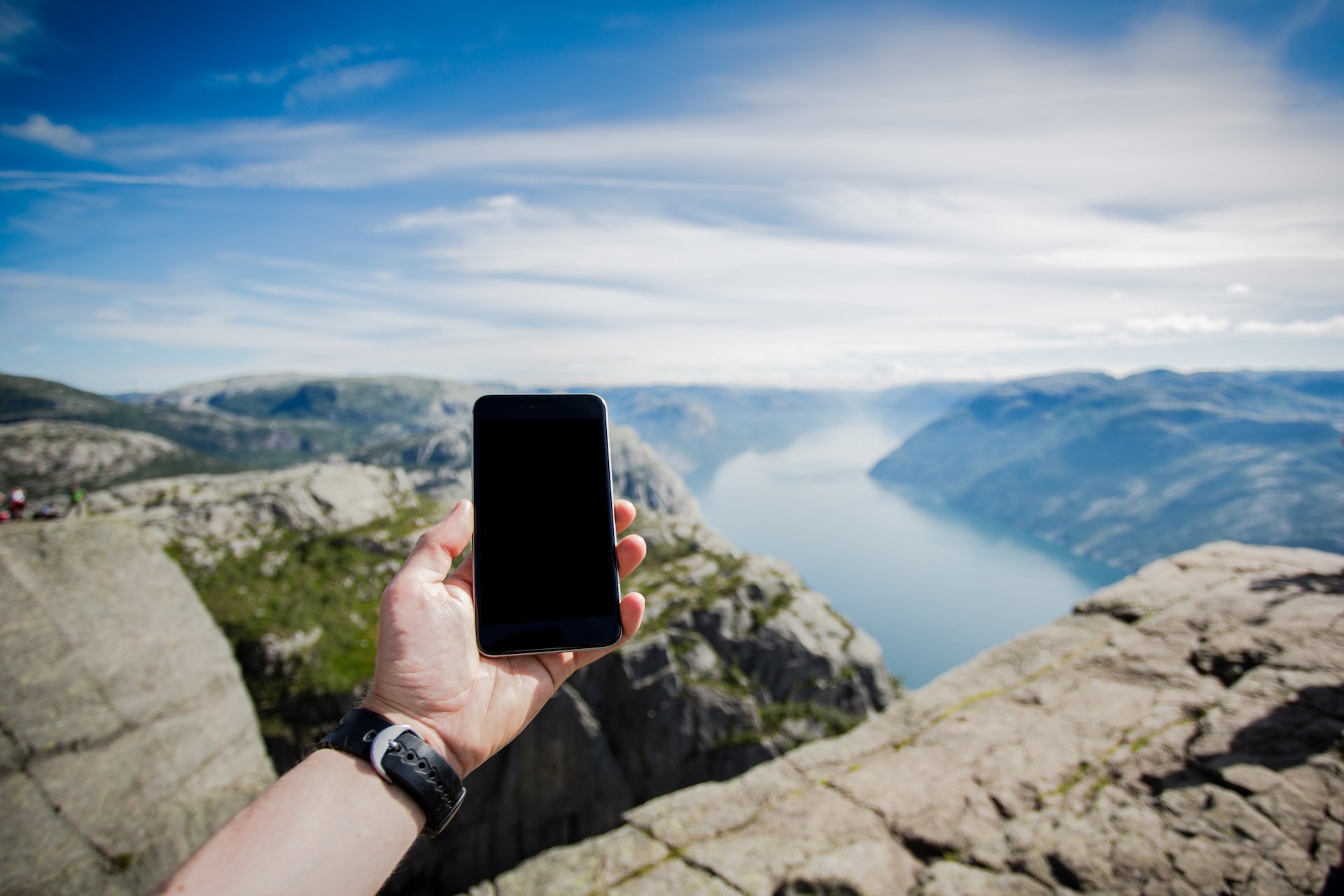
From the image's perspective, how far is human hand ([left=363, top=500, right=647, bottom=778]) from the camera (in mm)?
3246

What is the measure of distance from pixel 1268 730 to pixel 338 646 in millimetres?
32550

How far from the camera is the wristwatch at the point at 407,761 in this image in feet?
9.26

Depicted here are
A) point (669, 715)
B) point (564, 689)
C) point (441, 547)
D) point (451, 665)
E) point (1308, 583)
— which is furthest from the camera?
point (669, 715)

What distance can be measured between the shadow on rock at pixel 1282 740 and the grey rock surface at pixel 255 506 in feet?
119

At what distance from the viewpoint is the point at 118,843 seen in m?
9.84

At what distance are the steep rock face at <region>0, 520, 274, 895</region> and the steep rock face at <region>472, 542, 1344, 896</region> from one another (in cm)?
866

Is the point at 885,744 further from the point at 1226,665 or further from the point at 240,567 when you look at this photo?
the point at 240,567

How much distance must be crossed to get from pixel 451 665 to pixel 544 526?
106 centimetres

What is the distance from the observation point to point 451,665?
3.46 metres

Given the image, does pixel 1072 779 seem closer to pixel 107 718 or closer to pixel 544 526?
pixel 544 526

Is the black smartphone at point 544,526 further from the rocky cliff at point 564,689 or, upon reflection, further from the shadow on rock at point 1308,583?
the rocky cliff at point 564,689

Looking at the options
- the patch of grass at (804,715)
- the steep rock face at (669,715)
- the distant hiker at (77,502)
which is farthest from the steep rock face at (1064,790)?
the patch of grass at (804,715)

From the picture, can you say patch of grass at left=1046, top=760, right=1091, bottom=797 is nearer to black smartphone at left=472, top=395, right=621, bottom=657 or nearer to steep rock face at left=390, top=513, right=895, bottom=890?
black smartphone at left=472, top=395, right=621, bottom=657

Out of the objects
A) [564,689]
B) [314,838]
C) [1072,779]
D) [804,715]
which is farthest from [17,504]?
[804,715]
